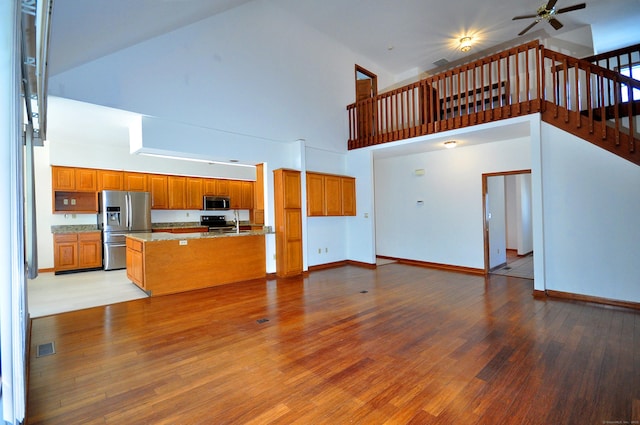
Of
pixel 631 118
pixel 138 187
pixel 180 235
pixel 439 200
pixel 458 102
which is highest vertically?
pixel 458 102

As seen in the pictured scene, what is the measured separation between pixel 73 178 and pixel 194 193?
2.52 m

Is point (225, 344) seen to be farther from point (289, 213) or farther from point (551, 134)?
point (551, 134)

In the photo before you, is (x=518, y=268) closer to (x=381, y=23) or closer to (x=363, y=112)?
(x=363, y=112)

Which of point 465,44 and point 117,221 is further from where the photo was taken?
point 465,44

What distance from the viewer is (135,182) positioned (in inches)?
275

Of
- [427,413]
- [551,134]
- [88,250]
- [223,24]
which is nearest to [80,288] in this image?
[88,250]

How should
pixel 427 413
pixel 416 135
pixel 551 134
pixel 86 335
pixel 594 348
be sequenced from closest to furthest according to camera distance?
pixel 427 413, pixel 594 348, pixel 86 335, pixel 551 134, pixel 416 135

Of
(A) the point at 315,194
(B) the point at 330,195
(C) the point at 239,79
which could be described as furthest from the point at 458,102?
(C) the point at 239,79

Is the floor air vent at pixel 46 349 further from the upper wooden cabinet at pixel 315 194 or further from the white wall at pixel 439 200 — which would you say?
the white wall at pixel 439 200

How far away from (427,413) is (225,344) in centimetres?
190

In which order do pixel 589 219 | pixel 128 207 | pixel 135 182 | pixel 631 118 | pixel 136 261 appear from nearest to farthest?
pixel 631 118 → pixel 589 219 → pixel 136 261 → pixel 128 207 → pixel 135 182

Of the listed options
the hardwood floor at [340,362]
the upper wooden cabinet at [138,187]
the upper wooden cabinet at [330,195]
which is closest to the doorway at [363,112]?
the upper wooden cabinet at [330,195]

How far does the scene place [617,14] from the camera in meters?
4.80

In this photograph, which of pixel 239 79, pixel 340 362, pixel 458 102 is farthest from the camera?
pixel 458 102
